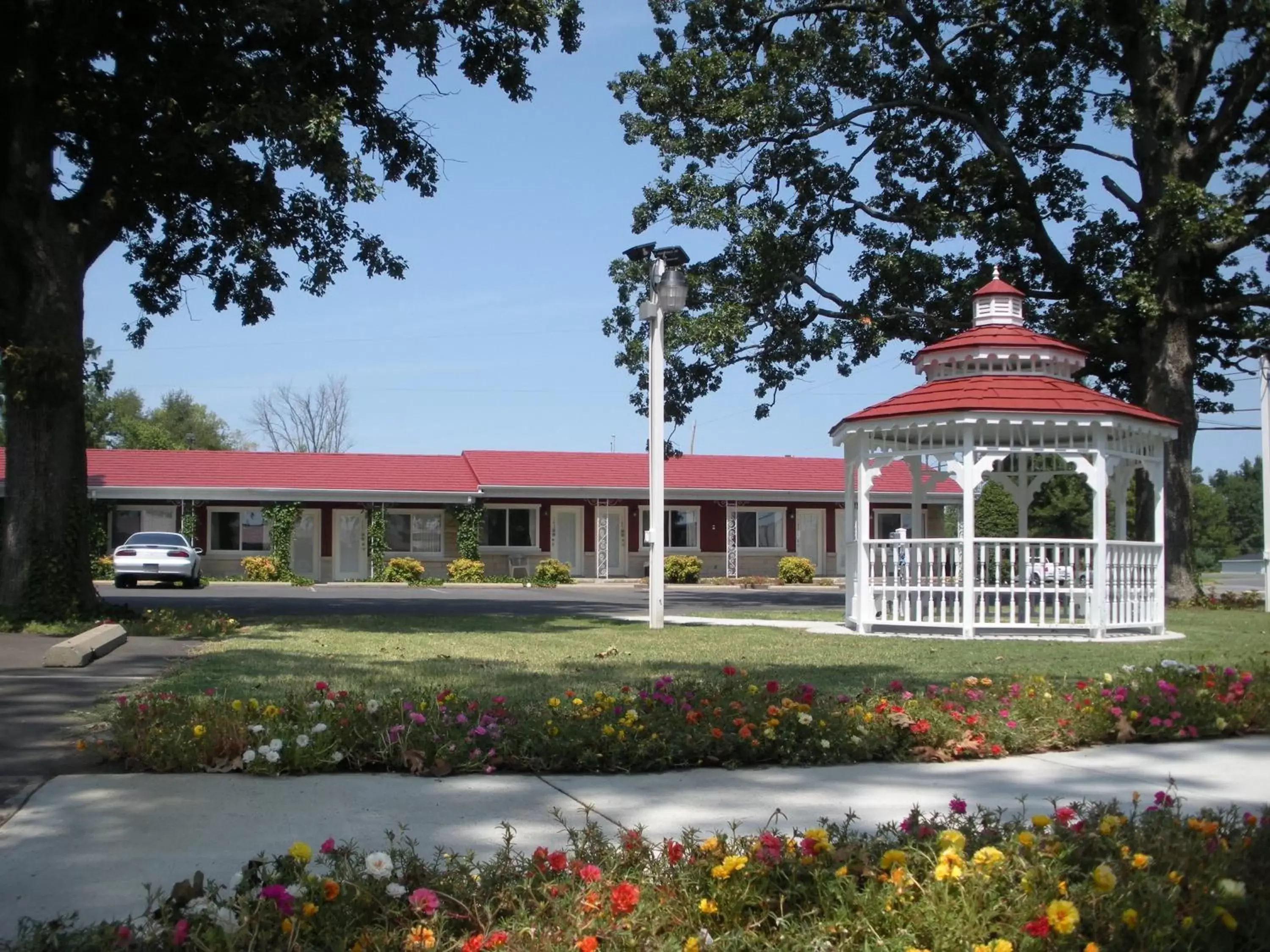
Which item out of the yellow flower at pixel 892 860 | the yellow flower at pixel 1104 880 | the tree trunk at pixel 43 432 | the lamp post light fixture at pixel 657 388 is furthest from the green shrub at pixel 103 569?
the yellow flower at pixel 1104 880

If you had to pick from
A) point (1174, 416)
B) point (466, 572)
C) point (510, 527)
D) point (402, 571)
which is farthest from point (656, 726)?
point (510, 527)

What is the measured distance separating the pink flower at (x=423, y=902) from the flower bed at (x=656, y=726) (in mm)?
2912

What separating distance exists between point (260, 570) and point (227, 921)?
116ft

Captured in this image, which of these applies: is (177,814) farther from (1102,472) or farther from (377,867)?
(1102,472)

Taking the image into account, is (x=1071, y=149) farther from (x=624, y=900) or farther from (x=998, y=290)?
(x=624, y=900)

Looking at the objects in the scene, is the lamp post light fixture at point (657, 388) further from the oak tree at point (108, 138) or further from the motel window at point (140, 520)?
the motel window at point (140, 520)

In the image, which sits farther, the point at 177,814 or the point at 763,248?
the point at 763,248

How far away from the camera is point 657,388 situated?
682 inches

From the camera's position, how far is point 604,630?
16641 mm

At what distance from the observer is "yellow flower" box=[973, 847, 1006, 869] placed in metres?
3.71

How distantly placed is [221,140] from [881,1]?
1529 cm

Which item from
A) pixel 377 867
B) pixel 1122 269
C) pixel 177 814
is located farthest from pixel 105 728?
pixel 1122 269

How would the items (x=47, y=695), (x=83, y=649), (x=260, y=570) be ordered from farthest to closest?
(x=260, y=570)
(x=83, y=649)
(x=47, y=695)

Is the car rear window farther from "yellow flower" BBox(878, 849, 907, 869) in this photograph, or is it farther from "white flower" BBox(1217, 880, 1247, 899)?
"white flower" BBox(1217, 880, 1247, 899)
